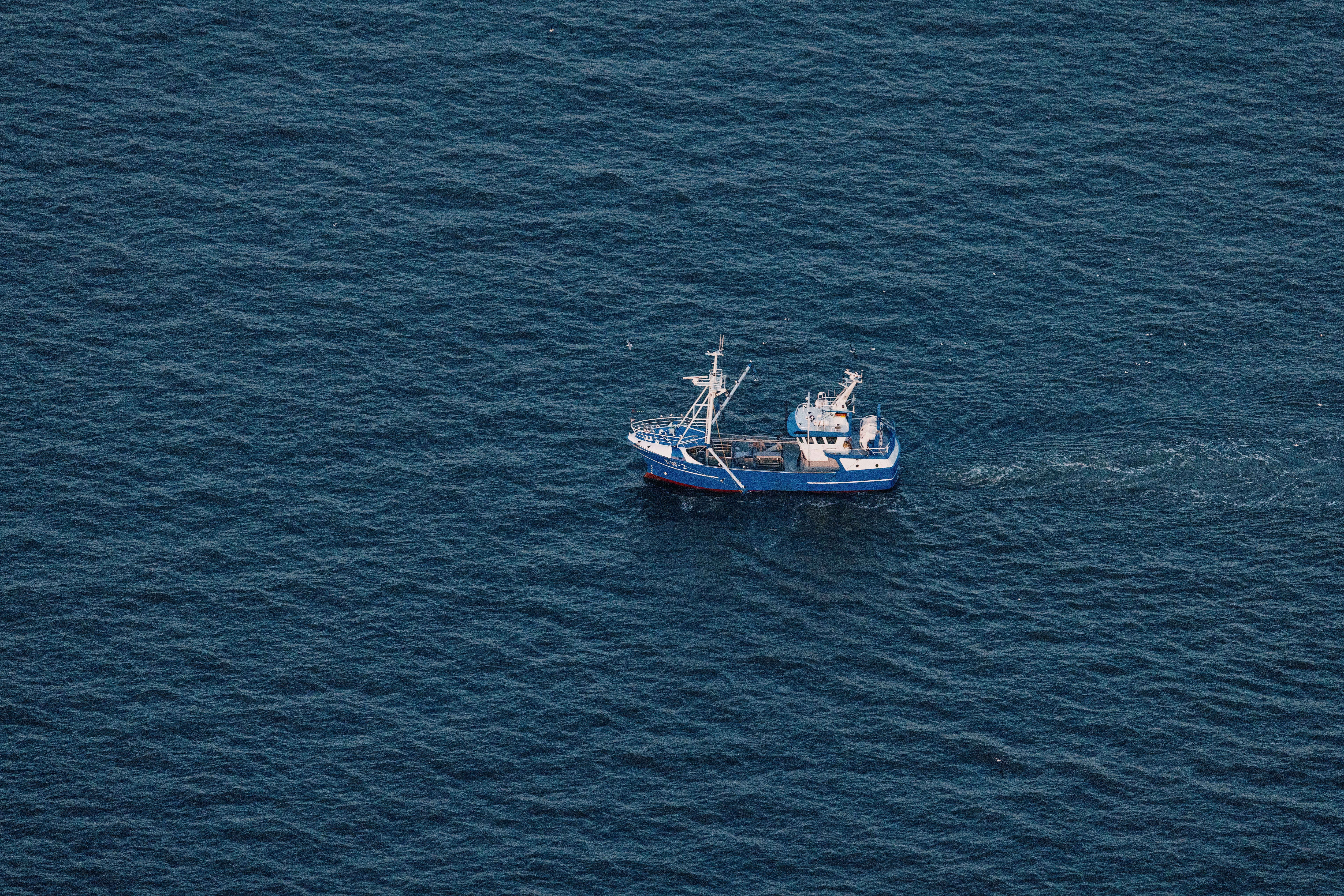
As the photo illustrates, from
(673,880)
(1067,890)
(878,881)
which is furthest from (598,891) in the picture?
(1067,890)

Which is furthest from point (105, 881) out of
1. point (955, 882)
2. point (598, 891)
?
point (955, 882)

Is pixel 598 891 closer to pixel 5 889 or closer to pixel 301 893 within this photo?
pixel 301 893

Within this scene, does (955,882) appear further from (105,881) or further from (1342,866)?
(105,881)

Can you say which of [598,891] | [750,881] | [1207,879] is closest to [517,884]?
[598,891]

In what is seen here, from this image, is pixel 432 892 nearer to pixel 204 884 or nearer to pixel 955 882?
pixel 204 884

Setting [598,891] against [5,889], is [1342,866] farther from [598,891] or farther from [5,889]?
[5,889]

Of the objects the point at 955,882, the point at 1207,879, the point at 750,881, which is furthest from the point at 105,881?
the point at 1207,879
